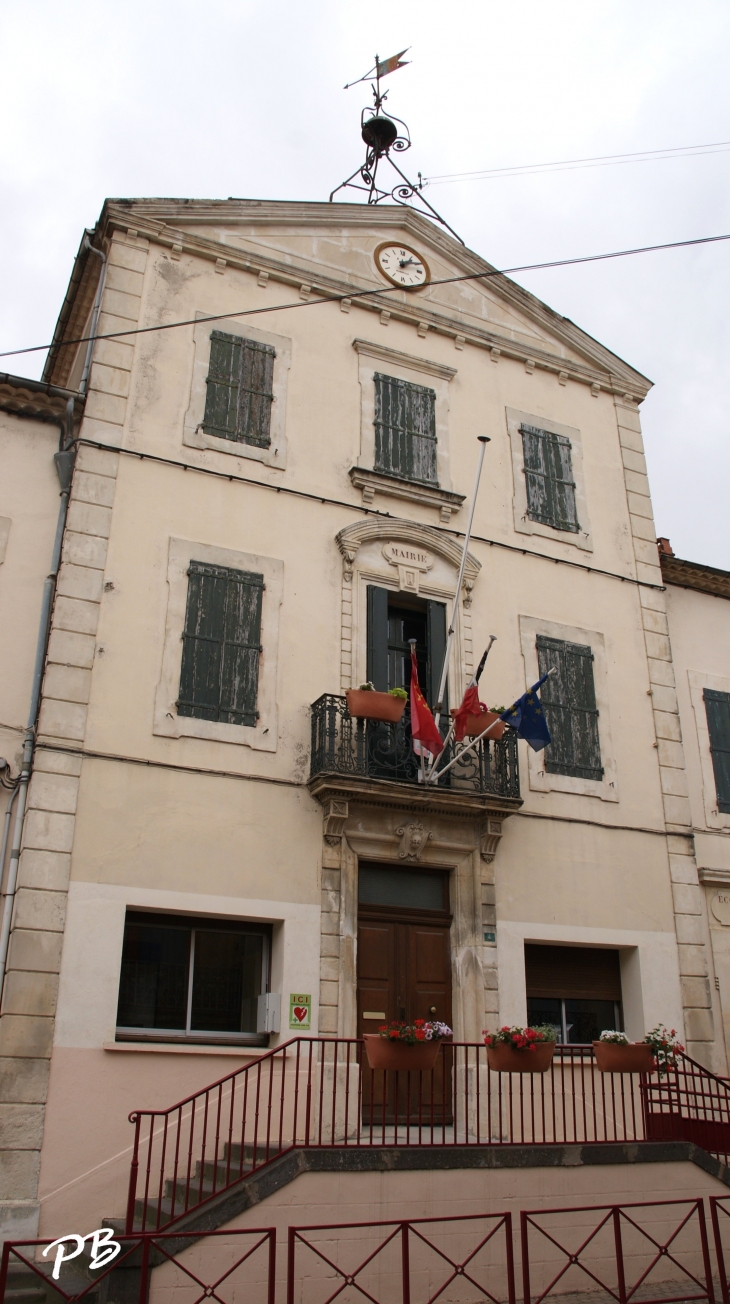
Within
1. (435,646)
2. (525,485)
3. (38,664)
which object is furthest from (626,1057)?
(525,485)

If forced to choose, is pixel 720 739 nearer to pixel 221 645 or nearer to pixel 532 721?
pixel 532 721

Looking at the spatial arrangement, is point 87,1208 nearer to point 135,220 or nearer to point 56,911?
point 56,911

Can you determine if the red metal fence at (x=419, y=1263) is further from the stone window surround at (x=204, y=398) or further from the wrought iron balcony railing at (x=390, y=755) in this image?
the stone window surround at (x=204, y=398)

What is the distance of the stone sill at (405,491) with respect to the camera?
13435 mm

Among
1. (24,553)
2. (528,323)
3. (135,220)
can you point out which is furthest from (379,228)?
(24,553)

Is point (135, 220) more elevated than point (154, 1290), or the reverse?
point (135, 220)

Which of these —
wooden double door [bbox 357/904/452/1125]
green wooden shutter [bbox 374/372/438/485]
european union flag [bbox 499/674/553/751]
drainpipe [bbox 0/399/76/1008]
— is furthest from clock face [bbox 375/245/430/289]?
wooden double door [bbox 357/904/452/1125]

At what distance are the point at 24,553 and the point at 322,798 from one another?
411 cm

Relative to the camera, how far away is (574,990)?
1246cm

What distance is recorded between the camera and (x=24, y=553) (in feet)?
37.4

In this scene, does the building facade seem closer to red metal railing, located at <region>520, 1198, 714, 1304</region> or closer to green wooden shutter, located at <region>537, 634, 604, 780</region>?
green wooden shutter, located at <region>537, 634, 604, 780</region>

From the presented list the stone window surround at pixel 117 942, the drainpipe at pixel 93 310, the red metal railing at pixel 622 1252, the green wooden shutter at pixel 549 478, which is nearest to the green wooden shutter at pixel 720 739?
the green wooden shutter at pixel 549 478

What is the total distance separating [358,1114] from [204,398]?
26.8 feet

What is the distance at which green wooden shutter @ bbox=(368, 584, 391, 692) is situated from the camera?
41.3ft
